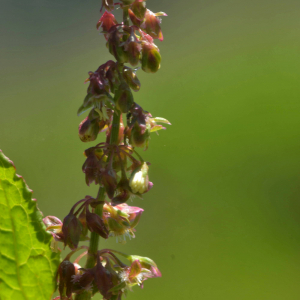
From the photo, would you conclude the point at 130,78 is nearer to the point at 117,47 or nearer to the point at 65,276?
the point at 117,47

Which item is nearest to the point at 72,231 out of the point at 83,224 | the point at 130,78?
the point at 83,224

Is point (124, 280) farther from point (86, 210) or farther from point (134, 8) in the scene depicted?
point (134, 8)

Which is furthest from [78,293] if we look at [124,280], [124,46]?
[124,46]

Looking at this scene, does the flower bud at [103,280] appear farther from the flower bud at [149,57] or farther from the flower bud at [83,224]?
the flower bud at [149,57]

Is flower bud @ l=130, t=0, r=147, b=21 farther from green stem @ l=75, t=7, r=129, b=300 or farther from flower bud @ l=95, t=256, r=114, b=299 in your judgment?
flower bud @ l=95, t=256, r=114, b=299

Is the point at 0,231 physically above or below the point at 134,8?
below

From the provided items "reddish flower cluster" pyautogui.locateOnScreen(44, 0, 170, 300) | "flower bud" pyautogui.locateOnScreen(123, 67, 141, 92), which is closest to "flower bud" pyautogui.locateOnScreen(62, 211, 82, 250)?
"reddish flower cluster" pyautogui.locateOnScreen(44, 0, 170, 300)
